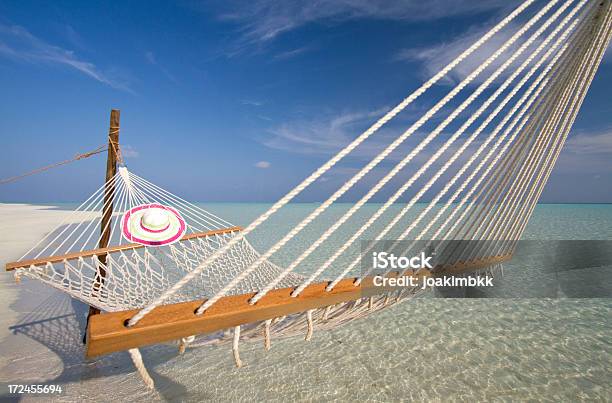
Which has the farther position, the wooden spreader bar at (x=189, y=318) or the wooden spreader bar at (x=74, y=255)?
the wooden spreader bar at (x=74, y=255)

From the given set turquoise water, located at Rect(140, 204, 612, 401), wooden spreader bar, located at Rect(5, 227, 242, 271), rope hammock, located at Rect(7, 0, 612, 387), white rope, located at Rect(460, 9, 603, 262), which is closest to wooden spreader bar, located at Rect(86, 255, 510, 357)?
rope hammock, located at Rect(7, 0, 612, 387)

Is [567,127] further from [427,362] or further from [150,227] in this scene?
[150,227]

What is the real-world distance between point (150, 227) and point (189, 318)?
7.68ft

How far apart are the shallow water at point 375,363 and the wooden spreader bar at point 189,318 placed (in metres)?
2.01

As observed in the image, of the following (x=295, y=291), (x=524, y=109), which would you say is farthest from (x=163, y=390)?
(x=524, y=109)

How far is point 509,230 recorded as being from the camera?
3.55m

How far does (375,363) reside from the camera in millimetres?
3367

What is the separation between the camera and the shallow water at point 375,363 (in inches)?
113

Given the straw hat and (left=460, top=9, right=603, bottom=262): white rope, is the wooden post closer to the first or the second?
the straw hat

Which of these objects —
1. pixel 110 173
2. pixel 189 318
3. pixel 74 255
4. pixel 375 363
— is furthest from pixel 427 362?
pixel 110 173

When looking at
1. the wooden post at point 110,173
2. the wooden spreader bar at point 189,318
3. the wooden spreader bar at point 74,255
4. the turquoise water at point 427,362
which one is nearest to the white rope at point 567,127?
the turquoise water at point 427,362

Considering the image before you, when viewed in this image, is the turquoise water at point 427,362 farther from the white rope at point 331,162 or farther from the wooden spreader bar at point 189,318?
the white rope at point 331,162

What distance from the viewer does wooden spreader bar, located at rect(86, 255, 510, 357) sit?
1.02 m

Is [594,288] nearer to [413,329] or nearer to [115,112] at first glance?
[413,329]
